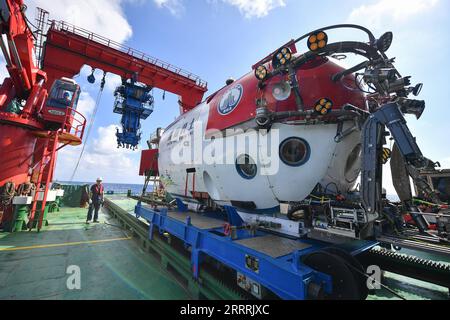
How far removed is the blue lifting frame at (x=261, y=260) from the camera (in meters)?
2.08

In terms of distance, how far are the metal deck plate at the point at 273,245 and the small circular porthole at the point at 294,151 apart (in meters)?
1.19

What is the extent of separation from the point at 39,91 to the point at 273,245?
1014 cm

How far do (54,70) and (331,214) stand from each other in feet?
36.4

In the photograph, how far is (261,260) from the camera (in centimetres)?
244

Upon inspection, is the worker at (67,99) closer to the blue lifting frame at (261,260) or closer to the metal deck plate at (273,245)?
the blue lifting frame at (261,260)

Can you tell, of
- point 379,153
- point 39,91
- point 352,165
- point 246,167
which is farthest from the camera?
point 39,91

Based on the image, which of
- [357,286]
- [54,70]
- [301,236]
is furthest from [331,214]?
[54,70]

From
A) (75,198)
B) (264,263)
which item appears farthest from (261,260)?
(75,198)

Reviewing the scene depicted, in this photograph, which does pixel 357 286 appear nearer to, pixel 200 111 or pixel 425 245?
pixel 425 245

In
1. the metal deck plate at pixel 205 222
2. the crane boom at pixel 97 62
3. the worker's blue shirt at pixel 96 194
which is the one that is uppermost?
the crane boom at pixel 97 62

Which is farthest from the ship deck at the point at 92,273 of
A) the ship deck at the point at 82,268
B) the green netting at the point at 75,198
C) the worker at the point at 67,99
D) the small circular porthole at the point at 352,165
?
the green netting at the point at 75,198

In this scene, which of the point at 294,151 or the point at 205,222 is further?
the point at 205,222

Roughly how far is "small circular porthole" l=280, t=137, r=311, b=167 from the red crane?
7759 millimetres

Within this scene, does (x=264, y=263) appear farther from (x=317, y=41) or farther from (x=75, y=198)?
(x=75, y=198)
